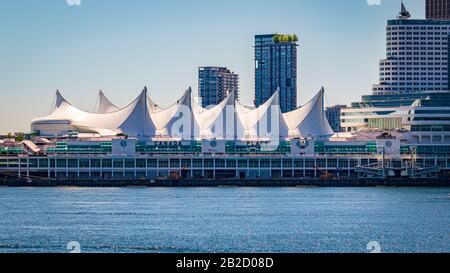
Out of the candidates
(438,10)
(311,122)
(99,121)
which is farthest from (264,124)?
(438,10)

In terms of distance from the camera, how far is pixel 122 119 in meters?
77.6

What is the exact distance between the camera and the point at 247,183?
65.8 meters

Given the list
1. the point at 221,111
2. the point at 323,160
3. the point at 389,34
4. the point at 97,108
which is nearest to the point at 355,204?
the point at 323,160

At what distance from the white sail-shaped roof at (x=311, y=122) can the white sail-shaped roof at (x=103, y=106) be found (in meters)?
13.9

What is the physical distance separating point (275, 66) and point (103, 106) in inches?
1718

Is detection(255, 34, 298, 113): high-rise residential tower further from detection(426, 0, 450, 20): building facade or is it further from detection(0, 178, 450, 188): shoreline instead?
detection(0, 178, 450, 188): shoreline

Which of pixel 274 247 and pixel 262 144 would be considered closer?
pixel 274 247

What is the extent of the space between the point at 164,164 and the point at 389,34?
140 ft

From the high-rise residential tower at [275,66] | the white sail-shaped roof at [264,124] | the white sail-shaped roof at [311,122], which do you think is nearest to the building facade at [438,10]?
the high-rise residential tower at [275,66]

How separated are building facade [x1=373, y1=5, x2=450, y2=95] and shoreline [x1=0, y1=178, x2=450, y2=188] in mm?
44704

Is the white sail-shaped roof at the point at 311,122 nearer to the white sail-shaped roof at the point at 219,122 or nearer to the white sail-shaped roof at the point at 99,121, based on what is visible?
the white sail-shaped roof at the point at 219,122

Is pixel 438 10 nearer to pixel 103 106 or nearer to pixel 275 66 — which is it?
pixel 275 66

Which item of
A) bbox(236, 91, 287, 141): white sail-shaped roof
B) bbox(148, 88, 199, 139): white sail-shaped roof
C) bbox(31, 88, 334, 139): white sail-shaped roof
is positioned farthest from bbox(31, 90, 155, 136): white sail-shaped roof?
→ bbox(236, 91, 287, 141): white sail-shaped roof
